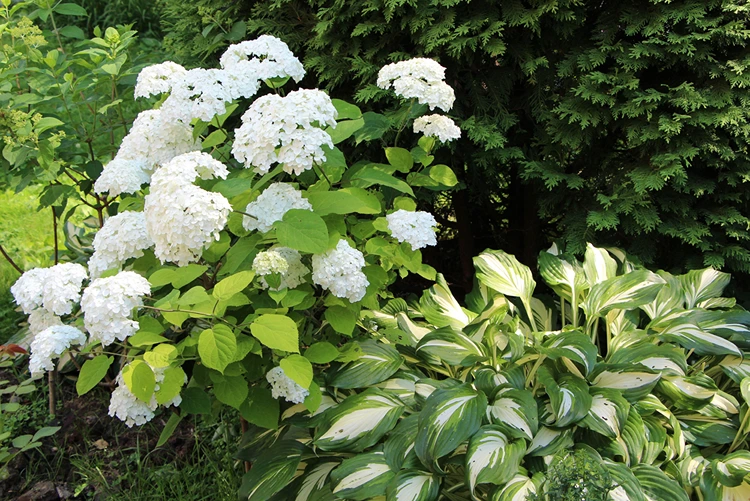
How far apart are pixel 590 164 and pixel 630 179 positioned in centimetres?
20

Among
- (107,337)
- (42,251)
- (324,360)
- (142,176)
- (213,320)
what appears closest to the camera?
(107,337)

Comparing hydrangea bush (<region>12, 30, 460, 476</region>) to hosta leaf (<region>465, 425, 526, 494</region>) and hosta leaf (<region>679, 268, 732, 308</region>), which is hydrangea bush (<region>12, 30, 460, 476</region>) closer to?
hosta leaf (<region>465, 425, 526, 494</region>)

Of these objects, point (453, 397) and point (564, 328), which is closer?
point (453, 397)

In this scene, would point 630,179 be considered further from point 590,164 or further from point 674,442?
point 674,442

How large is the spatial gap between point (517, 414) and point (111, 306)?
97 centimetres

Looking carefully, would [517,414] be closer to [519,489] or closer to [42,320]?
[519,489]

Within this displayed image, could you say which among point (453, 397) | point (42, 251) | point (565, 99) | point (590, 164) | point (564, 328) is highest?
point (565, 99)

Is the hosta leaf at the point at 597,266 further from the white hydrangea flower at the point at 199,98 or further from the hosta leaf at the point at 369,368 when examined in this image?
the white hydrangea flower at the point at 199,98

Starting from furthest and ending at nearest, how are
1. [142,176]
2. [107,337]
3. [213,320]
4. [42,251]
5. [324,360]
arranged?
[42,251]
[142,176]
[324,360]
[213,320]
[107,337]

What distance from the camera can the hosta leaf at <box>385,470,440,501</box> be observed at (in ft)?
4.73

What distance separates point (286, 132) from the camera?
4.54ft

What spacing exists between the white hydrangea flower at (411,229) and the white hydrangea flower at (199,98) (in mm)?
497

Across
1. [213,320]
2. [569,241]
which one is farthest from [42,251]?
[569,241]

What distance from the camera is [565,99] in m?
2.21
